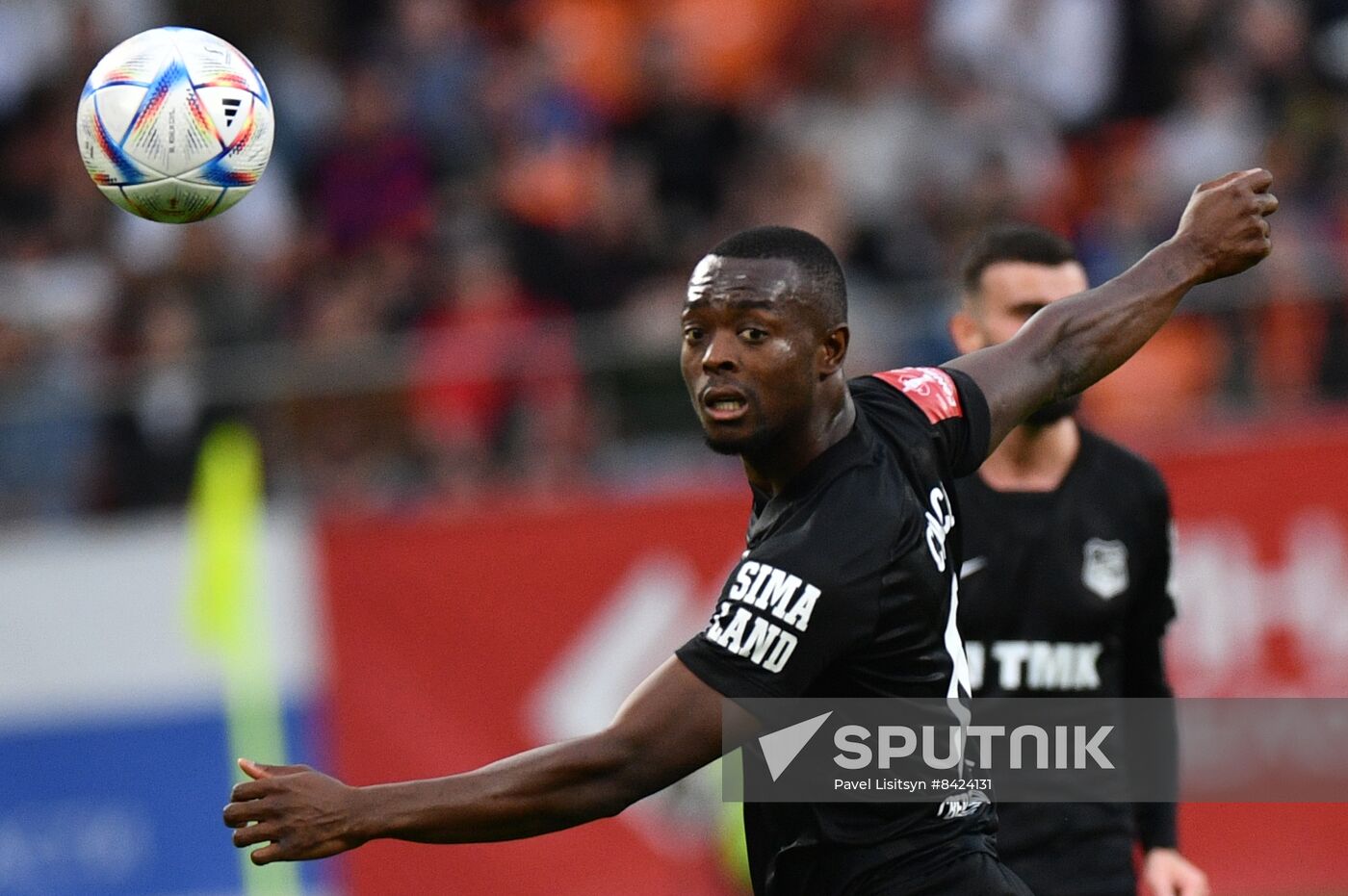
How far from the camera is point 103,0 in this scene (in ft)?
50.7

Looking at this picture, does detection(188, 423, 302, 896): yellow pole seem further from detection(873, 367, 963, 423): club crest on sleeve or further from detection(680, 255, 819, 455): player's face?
detection(680, 255, 819, 455): player's face

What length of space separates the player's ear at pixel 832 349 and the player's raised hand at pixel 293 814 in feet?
4.61

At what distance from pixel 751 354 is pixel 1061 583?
1.84 m

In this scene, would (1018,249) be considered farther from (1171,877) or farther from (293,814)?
(293,814)

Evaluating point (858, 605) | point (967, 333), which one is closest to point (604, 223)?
point (967, 333)

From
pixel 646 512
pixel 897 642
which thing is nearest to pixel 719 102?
pixel 646 512

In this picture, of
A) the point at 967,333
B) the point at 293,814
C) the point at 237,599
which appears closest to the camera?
the point at 293,814

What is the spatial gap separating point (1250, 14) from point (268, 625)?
22.0ft

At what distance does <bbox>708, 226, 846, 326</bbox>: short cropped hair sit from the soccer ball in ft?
6.03

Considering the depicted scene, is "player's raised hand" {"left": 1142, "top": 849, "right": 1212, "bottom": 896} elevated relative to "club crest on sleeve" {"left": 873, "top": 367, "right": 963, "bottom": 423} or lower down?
lower down

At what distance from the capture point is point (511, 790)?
13.8ft

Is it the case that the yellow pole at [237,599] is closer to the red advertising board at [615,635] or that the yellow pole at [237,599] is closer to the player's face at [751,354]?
the red advertising board at [615,635]

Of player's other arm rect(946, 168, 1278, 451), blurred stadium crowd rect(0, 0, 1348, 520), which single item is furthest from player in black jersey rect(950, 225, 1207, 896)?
blurred stadium crowd rect(0, 0, 1348, 520)

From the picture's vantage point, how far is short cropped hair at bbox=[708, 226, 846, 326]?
4.51 meters
